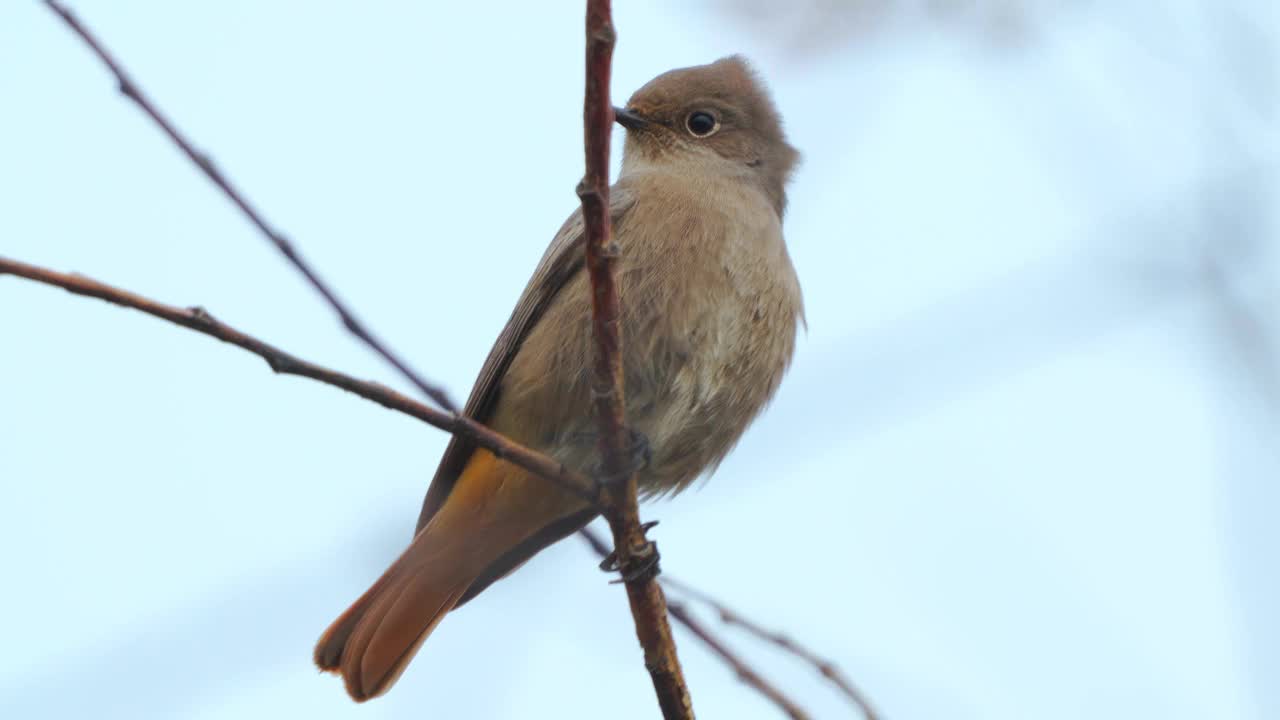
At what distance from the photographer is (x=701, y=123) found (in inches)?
225

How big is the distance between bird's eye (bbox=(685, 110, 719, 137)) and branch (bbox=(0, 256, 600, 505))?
2897 millimetres

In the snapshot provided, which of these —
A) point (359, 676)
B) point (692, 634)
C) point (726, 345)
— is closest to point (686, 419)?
point (726, 345)

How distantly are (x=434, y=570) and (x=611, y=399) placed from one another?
1673 mm

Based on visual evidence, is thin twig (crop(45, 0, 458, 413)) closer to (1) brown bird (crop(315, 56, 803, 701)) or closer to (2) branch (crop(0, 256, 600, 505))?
(2) branch (crop(0, 256, 600, 505))

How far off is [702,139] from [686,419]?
1.61 meters

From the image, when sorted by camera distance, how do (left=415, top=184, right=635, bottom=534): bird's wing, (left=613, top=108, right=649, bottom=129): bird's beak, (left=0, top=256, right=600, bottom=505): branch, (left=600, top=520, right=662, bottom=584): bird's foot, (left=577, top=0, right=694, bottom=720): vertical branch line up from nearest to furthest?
1. (left=0, top=256, right=600, bottom=505): branch
2. (left=577, top=0, right=694, bottom=720): vertical branch
3. (left=600, top=520, right=662, bottom=584): bird's foot
4. (left=415, top=184, right=635, bottom=534): bird's wing
5. (left=613, top=108, right=649, bottom=129): bird's beak

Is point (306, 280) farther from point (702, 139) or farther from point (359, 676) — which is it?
point (702, 139)

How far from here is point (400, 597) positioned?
15.1 ft

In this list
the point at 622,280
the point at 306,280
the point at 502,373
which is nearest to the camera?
the point at 306,280

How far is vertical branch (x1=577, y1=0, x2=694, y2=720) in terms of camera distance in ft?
8.04

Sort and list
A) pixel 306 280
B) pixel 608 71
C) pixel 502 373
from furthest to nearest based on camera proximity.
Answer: pixel 502 373, pixel 306 280, pixel 608 71

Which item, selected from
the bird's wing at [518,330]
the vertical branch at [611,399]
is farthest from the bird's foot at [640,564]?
the bird's wing at [518,330]

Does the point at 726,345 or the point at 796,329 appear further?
the point at 796,329

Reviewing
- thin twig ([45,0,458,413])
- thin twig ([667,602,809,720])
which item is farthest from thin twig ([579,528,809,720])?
thin twig ([45,0,458,413])
